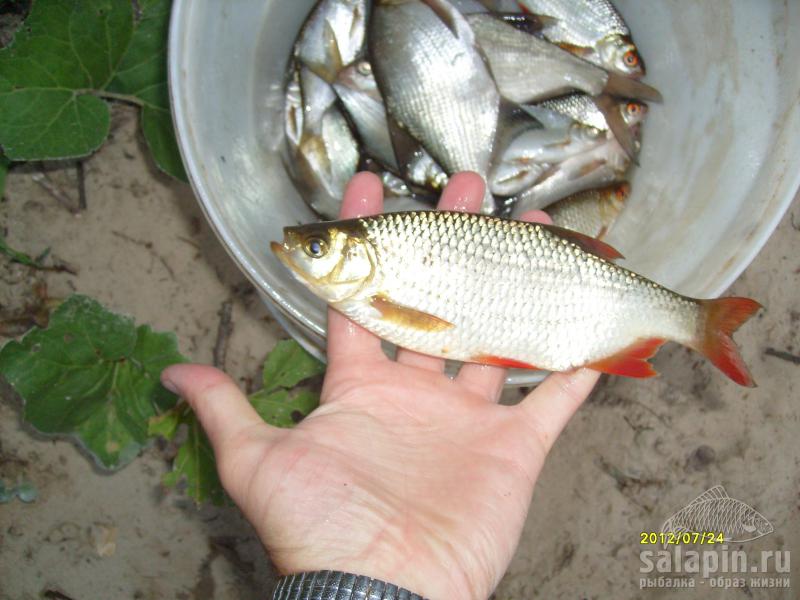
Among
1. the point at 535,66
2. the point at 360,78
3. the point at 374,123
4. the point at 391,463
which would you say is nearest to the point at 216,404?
the point at 391,463

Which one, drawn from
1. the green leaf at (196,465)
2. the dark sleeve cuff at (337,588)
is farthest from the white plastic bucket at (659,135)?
the dark sleeve cuff at (337,588)

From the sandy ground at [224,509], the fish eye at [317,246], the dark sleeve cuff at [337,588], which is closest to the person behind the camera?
the dark sleeve cuff at [337,588]

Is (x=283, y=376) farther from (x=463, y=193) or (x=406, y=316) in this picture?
(x=463, y=193)

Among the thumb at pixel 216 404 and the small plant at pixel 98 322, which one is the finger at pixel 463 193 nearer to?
the small plant at pixel 98 322

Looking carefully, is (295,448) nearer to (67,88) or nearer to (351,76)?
(351,76)

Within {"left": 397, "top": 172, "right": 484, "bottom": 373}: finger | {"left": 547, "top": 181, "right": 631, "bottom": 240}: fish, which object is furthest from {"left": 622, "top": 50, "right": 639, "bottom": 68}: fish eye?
{"left": 397, "top": 172, "right": 484, "bottom": 373}: finger

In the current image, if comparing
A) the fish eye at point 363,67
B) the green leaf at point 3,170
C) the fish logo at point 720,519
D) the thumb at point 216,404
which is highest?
the fish eye at point 363,67
